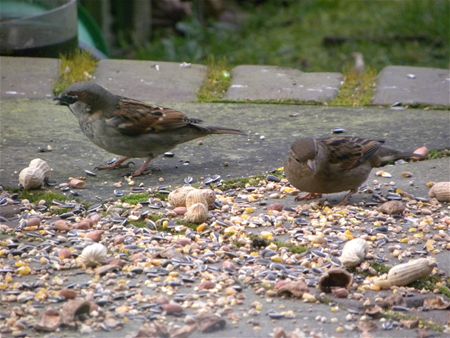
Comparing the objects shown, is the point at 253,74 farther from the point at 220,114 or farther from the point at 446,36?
the point at 446,36

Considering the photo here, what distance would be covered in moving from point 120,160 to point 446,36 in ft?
16.0

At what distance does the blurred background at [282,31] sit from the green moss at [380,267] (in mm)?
4971

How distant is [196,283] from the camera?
3.62m

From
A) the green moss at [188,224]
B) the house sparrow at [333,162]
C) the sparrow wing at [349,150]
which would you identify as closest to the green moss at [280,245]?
the green moss at [188,224]

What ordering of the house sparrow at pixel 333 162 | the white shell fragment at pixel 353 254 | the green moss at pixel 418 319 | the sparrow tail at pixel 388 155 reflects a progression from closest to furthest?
the green moss at pixel 418 319 → the white shell fragment at pixel 353 254 → the house sparrow at pixel 333 162 → the sparrow tail at pixel 388 155

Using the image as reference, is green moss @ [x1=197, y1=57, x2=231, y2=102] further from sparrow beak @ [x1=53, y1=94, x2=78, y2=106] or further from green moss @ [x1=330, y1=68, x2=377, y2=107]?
sparrow beak @ [x1=53, y1=94, x2=78, y2=106]

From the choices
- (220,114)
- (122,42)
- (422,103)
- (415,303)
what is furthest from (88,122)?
(122,42)

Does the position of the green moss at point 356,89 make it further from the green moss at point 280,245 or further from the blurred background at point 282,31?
the blurred background at point 282,31

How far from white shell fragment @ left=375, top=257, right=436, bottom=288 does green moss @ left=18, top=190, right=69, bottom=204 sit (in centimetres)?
148

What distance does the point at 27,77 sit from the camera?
6141mm

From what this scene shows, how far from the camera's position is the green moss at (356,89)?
5965mm

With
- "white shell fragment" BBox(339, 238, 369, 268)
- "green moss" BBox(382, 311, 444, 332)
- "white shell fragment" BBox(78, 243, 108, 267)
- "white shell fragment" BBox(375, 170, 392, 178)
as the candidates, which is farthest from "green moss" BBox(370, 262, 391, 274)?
"white shell fragment" BBox(375, 170, 392, 178)

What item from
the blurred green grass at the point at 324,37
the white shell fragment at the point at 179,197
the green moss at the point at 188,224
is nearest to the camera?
the green moss at the point at 188,224

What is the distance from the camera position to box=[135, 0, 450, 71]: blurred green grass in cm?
913
